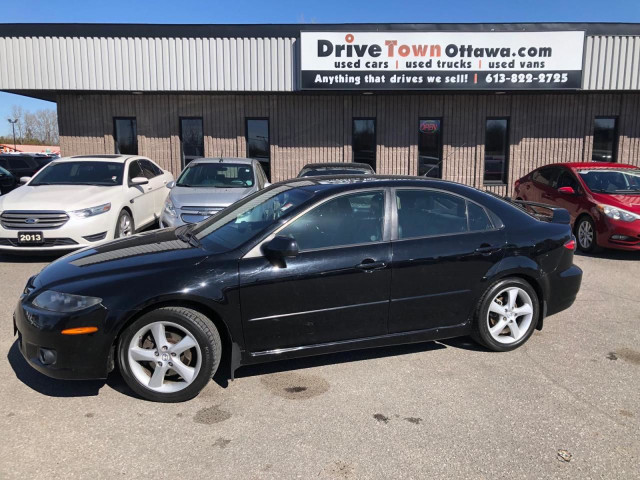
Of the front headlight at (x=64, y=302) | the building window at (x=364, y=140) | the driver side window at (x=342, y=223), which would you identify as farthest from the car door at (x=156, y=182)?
the driver side window at (x=342, y=223)

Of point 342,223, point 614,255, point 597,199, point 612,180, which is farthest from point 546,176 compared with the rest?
point 342,223

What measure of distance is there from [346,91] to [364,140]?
1.95m

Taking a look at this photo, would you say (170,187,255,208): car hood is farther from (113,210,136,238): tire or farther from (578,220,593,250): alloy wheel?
(578,220,593,250): alloy wheel

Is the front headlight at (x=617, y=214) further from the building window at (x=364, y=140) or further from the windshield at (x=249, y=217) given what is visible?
the building window at (x=364, y=140)

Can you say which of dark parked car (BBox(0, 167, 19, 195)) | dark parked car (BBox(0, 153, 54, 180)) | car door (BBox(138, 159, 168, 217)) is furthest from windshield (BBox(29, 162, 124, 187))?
dark parked car (BBox(0, 153, 54, 180))

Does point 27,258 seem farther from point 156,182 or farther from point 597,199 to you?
point 597,199

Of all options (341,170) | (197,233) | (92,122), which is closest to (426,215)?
(197,233)

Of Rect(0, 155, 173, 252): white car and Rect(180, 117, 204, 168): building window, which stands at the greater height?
Rect(180, 117, 204, 168): building window

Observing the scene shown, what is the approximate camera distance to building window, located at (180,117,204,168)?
14250 mm

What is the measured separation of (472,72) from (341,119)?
366 centimetres

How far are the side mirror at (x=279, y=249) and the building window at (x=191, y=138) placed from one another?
1141cm

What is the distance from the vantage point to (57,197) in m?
7.51

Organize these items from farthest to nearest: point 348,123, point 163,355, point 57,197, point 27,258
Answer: point 348,123 → point 27,258 → point 57,197 → point 163,355

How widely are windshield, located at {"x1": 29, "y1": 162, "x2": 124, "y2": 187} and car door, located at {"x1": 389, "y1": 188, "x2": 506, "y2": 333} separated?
6.13 m
